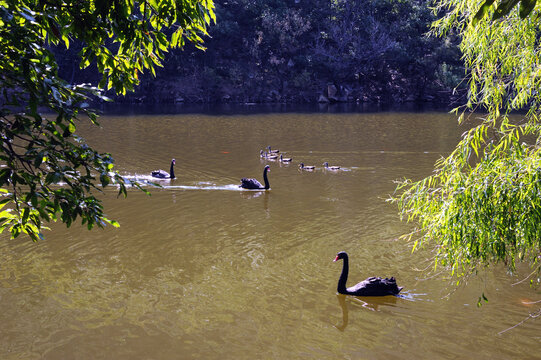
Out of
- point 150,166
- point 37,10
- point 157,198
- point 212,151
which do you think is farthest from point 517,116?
point 37,10

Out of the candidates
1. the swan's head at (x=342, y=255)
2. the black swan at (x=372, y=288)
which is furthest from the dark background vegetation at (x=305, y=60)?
the black swan at (x=372, y=288)

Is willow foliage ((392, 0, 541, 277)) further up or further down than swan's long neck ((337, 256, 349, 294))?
further up

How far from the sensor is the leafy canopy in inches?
166

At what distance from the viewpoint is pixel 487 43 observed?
288 inches

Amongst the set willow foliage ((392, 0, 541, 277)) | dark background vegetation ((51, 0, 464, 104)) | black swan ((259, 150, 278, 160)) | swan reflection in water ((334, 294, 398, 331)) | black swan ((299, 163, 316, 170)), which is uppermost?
dark background vegetation ((51, 0, 464, 104))

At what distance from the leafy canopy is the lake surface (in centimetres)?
425

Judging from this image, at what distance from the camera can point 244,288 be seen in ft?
34.0

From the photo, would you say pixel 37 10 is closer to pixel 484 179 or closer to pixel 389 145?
pixel 484 179

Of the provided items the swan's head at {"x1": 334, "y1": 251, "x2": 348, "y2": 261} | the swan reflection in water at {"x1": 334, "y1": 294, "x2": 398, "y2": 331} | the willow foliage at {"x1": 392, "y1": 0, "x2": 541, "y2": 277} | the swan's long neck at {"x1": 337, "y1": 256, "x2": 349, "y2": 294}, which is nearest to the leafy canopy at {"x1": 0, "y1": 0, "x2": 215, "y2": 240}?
the willow foliage at {"x1": 392, "y1": 0, "x2": 541, "y2": 277}

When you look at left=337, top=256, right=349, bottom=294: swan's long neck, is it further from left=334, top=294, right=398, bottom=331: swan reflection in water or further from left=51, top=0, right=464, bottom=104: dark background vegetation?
left=51, top=0, right=464, bottom=104: dark background vegetation

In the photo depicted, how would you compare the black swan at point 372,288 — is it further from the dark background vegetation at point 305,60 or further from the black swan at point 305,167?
the dark background vegetation at point 305,60

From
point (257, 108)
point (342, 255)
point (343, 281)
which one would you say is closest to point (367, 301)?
point (343, 281)

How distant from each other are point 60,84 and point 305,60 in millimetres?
56444

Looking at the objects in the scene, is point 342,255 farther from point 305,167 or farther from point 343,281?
point 305,167
